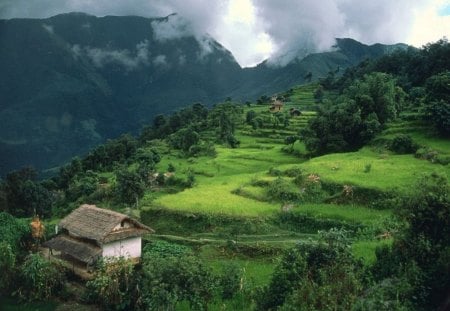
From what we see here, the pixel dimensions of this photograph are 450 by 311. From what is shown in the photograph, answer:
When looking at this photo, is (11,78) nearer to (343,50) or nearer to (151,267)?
(343,50)

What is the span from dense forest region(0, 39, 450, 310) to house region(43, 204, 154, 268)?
3.46ft

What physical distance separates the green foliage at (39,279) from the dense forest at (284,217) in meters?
0.05

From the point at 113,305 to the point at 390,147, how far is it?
2585 centimetres

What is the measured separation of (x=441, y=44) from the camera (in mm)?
64938

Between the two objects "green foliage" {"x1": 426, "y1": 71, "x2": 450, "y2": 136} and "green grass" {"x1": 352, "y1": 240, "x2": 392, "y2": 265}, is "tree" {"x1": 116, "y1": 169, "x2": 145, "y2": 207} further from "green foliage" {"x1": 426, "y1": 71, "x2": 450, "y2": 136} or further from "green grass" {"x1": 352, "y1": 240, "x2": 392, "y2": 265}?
"green foliage" {"x1": 426, "y1": 71, "x2": 450, "y2": 136}

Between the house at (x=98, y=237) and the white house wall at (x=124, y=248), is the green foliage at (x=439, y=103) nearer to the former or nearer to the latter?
the house at (x=98, y=237)

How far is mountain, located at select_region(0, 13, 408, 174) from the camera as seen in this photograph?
14200 centimetres

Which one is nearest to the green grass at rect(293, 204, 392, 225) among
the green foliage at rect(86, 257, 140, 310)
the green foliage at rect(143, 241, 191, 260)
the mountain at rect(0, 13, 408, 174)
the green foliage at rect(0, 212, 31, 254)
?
the green foliage at rect(143, 241, 191, 260)

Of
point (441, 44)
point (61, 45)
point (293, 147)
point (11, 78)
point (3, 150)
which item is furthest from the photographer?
point (61, 45)

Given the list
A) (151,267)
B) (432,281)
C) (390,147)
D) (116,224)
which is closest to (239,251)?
(116,224)

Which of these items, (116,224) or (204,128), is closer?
(116,224)

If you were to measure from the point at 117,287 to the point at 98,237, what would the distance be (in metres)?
4.47

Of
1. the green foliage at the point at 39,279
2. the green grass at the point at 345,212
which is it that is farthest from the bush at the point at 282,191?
the green foliage at the point at 39,279

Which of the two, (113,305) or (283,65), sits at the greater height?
(283,65)
